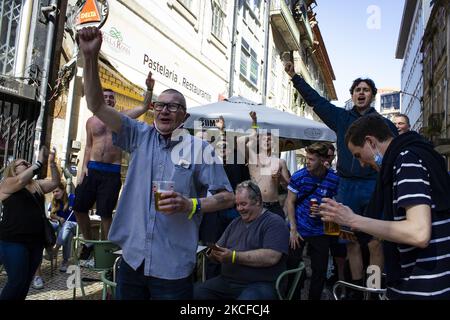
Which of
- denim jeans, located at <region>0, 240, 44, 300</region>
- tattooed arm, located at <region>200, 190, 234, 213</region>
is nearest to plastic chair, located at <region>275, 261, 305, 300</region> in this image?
tattooed arm, located at <region>200, 190, 234, 213</region>

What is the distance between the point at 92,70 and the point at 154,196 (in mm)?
749

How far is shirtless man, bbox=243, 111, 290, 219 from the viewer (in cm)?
502

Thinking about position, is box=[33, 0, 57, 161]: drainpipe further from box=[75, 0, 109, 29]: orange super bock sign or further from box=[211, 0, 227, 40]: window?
box=[211, 0, 227, 40]: window

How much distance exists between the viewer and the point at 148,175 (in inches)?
90.6

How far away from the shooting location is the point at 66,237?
590 cm

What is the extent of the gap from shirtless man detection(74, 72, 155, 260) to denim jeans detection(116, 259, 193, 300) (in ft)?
6.72

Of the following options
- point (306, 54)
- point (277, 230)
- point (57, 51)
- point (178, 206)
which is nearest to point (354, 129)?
point (178, 206)

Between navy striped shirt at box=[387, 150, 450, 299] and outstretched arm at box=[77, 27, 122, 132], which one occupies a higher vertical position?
outstretched arm at box=[77, 27, 122, 132]

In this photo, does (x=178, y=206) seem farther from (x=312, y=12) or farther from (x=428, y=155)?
(x=312, y=12)

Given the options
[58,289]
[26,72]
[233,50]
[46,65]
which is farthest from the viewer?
[233,50]

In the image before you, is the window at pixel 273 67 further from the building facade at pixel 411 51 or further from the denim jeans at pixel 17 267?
the building facade at pixel 411 51

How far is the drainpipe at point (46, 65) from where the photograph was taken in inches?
302

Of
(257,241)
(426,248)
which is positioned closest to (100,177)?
(257,241)

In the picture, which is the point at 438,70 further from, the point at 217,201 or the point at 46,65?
the point at 217,201
